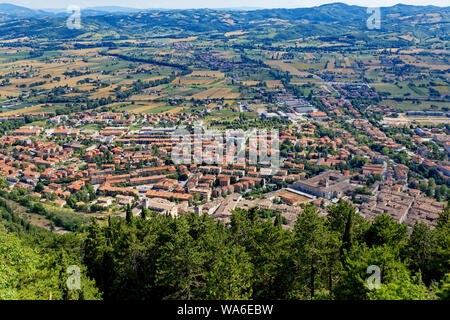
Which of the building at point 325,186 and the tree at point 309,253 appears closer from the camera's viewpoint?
the tree at point 309,253

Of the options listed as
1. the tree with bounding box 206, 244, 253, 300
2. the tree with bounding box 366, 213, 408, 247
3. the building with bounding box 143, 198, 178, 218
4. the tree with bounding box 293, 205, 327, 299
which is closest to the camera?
the tree with bounding box 206, 244, 253, 300

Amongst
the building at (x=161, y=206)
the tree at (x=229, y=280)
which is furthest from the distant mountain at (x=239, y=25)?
the tree at (x=229, y=280)

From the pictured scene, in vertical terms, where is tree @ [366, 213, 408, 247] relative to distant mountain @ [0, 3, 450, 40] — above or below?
below

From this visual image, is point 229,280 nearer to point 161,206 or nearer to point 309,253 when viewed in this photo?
point 309,253

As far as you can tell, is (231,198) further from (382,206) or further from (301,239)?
(301,239)

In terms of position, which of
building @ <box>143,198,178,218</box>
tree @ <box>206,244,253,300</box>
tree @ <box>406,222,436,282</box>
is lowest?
building @ <box>143,198,178,218</box>

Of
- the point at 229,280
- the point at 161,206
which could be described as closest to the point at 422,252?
the point at 229,280

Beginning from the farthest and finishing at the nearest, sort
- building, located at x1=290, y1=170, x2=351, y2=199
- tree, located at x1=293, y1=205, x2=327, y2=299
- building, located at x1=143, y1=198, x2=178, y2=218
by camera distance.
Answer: building, located at x1=290, y1=170, x2=351, y2=199 → building, located at x1=143, y1=198, x2=178, y2=218 → tree, located at x1=293, y1=205, x2=327, y2=299

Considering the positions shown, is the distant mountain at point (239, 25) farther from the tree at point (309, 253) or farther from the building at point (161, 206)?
the tree at point (309, 253)

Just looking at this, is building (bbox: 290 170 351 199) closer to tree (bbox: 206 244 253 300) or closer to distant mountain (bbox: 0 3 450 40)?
tree (bbox: 206 244 253 300)

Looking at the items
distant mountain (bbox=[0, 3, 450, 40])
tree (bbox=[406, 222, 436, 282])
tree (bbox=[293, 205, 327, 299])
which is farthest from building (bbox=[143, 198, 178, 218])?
distant mountain (bbox=[0, 3, 450, 40])
